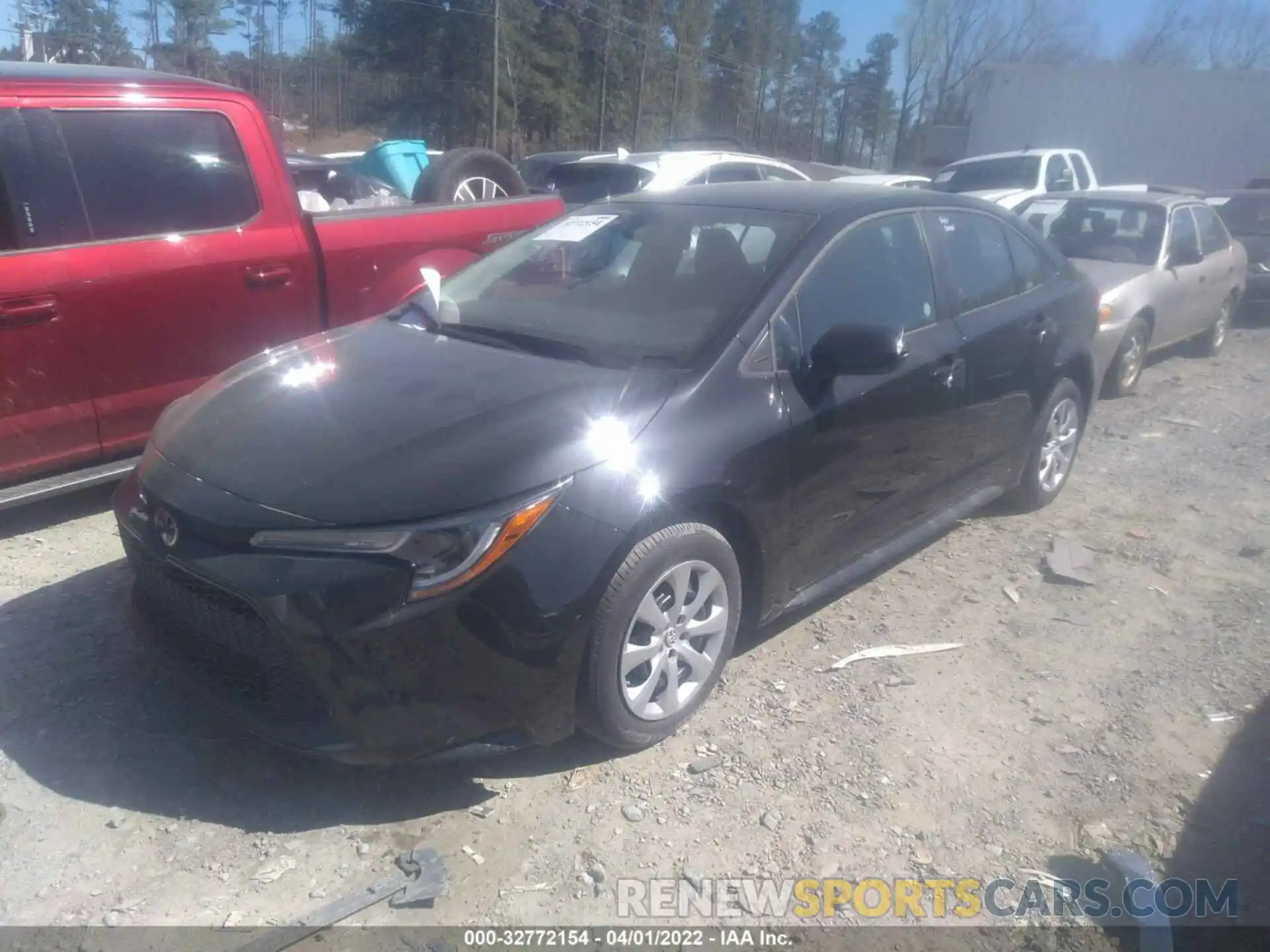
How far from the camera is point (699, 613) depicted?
331 cm

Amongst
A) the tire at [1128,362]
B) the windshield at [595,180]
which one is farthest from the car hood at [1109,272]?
the windshield at [595,180]

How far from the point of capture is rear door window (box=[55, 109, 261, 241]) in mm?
4359

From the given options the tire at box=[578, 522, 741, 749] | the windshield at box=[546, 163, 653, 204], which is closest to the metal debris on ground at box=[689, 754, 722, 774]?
the tire at box=[578, 522, 741, 749]

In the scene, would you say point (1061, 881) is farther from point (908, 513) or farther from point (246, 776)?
point (246, 776)

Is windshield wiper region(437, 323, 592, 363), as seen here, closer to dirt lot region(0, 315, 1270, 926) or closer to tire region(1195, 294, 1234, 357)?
dirt lot region(0, 315, 1270, 926)

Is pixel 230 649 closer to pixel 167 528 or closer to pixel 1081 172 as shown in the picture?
pixel 167 528

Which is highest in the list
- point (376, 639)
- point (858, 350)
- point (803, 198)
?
point (803, 198)

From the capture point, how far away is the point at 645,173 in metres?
10.2

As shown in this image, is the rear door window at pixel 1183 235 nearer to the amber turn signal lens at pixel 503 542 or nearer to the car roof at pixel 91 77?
the car roof at pixel 91 77

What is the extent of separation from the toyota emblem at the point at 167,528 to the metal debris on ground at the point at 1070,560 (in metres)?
3.73

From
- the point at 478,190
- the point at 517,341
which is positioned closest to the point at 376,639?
the point at 517,341

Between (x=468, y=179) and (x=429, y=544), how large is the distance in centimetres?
459

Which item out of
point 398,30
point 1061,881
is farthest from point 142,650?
point 398,30

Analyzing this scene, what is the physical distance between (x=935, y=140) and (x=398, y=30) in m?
19.2
